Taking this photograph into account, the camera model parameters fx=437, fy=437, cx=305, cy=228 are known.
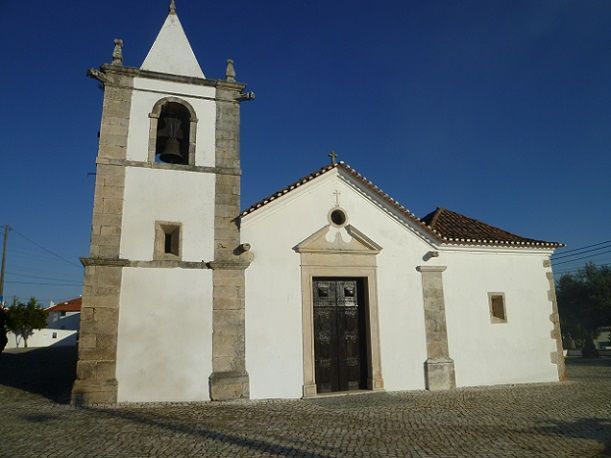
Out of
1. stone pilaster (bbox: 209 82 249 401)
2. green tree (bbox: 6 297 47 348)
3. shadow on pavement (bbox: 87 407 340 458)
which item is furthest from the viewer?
green tree (bbox: 6 297 47 348)

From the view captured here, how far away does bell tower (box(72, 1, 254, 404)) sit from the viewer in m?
8.72

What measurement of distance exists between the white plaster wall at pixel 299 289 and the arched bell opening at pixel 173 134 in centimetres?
229

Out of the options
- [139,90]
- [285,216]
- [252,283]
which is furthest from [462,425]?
[139,90]

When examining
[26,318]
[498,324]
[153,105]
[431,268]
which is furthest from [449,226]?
[26,318]

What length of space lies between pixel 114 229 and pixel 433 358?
314 inches

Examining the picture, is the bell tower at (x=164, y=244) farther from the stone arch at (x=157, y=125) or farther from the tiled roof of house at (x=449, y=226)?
the tiled roof of house at (x=449, y=226)

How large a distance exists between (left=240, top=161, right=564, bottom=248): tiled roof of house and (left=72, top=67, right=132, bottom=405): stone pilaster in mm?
2856

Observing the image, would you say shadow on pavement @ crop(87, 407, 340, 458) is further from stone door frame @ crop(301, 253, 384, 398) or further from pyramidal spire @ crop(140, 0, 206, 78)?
pyramidal spire @ crop(140, 0, 206, 78)

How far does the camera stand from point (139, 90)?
10070mm

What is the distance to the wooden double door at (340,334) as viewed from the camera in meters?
10.1

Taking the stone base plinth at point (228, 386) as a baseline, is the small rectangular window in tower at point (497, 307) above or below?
above

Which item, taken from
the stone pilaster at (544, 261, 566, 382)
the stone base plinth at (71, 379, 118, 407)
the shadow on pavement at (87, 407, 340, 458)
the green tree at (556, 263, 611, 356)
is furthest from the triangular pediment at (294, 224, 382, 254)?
the green tree at (556, 263, 611, 356)

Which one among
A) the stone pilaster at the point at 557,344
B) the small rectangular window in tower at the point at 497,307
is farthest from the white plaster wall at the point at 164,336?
the stone pilaster at the point at 557,344

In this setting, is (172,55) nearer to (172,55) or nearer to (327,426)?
(172,55)
